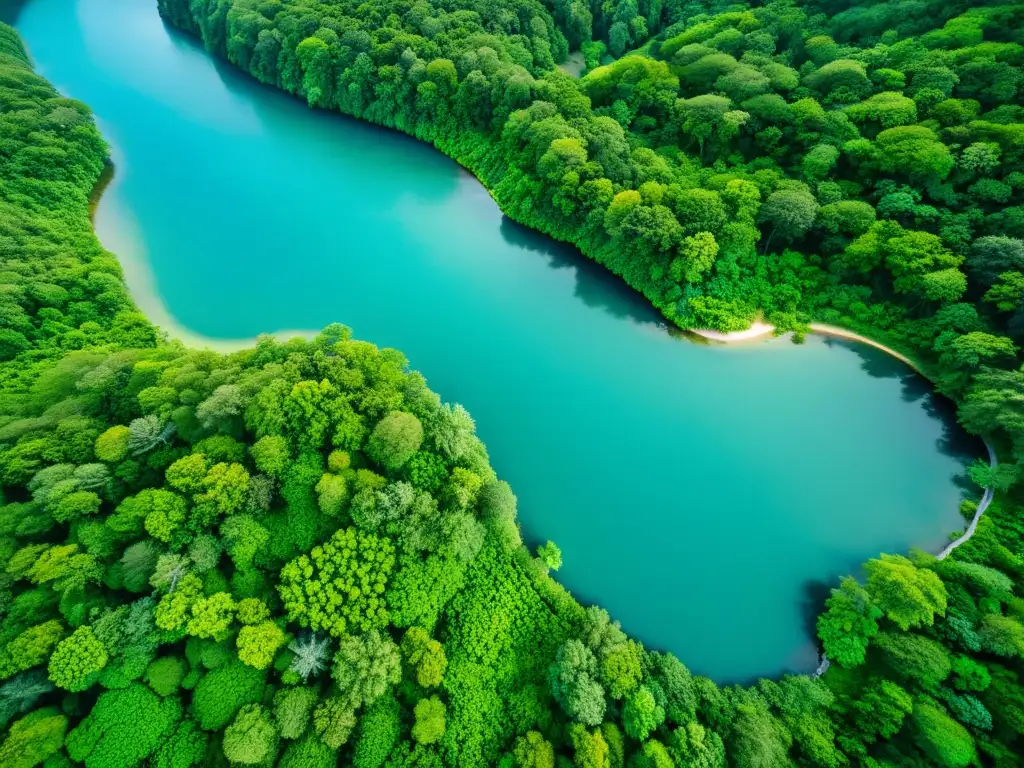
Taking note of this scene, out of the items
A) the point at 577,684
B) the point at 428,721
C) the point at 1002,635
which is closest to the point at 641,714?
the point at 577,684

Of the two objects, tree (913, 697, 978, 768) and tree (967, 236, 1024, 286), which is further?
tree (967, 236, 1024, 286)

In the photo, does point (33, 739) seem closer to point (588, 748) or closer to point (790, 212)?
point (588, 748)

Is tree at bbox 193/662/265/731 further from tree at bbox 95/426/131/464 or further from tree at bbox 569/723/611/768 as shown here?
tree at bbox 569/723/611/768

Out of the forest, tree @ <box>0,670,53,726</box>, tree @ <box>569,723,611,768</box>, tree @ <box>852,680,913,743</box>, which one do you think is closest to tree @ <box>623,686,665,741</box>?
the forest

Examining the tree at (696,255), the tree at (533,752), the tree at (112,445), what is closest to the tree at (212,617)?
the tree at (112,445)

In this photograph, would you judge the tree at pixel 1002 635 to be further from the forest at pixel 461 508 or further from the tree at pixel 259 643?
the tree at pixel 259 643

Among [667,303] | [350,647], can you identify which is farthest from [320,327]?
[667,303]

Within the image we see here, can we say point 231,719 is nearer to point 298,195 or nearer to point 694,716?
point 694,716
